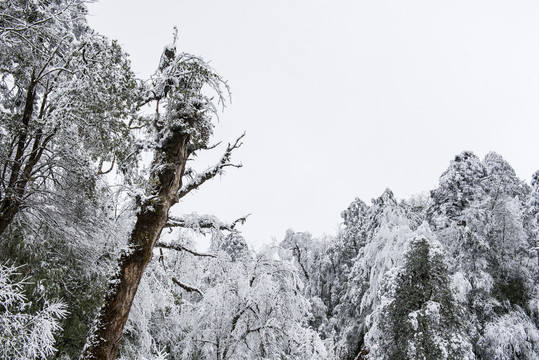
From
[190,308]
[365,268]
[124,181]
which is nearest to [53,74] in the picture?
[124,181]

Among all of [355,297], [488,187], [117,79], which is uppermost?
[488,187]

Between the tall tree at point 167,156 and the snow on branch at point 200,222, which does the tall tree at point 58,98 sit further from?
the snow on branch at point 200,222

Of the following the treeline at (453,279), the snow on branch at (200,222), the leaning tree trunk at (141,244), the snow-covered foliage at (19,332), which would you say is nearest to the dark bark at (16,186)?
the snow-covered foliage at (19,332)

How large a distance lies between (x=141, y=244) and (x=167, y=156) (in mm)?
1406

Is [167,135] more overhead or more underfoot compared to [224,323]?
more overhead

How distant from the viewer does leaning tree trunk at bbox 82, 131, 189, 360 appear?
414 centimetres

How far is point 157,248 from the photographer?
10203 millimetres

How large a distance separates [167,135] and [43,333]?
9.96ft

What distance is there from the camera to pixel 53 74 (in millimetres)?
5648

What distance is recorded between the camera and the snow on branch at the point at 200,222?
18.1 ft

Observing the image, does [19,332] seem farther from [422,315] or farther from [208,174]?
[422,315]

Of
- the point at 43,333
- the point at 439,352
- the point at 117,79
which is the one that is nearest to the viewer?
the point at 43,333

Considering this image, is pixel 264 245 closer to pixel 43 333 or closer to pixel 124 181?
pixel 124 181

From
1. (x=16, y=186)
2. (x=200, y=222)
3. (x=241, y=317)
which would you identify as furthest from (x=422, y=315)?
(x=16, y=186)
